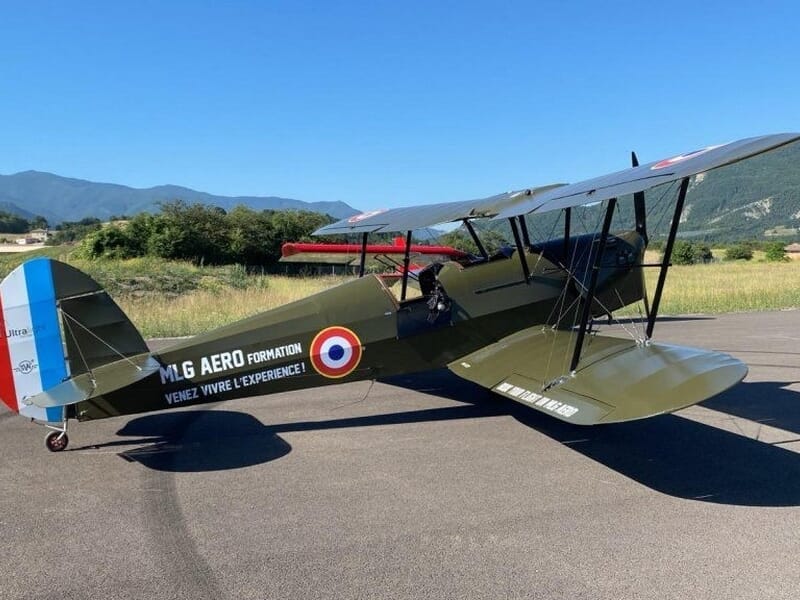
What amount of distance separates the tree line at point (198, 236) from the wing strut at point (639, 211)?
103 ft

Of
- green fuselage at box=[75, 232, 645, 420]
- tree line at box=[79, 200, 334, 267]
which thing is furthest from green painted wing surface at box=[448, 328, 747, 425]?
tree line at box=[79, 200, 334, 267]

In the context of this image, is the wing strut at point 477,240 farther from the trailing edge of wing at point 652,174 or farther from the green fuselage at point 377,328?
the trailing edge of wing at point 652,174

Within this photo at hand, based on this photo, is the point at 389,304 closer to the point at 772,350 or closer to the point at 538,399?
the point at 538,399

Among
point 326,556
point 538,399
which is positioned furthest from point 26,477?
point 538,399

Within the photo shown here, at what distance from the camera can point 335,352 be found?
20.3 feet

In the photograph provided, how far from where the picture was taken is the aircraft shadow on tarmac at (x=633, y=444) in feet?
15.5

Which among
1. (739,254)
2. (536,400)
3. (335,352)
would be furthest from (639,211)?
(739,254)

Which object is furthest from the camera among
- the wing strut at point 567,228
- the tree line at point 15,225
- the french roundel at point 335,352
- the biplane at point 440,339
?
the tree line at point 15,225

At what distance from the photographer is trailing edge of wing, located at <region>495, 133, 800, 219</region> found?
4395 millimetres

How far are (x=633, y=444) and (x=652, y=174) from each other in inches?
102

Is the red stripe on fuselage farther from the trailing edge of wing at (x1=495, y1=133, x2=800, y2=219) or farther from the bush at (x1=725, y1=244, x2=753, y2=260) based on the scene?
the bush at (x1=725, y1=244, x2=753, y2=260)

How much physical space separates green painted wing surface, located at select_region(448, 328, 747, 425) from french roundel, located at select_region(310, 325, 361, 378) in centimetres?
120

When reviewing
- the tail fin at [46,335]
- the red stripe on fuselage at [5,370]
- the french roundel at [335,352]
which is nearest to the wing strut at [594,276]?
the french roundel at [335,352]

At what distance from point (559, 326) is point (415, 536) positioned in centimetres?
394
